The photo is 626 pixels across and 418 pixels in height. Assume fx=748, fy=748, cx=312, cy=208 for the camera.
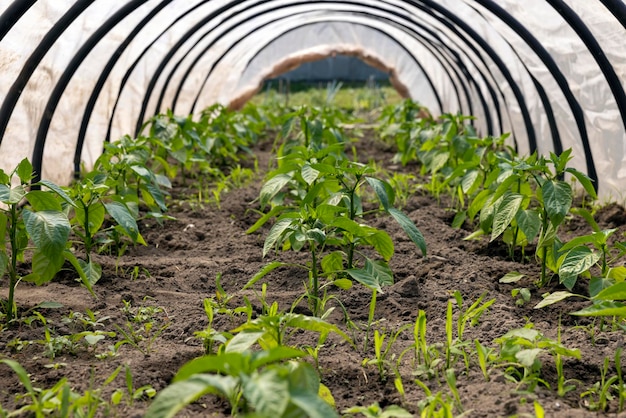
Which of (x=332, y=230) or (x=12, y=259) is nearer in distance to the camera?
(x=12, y=259)

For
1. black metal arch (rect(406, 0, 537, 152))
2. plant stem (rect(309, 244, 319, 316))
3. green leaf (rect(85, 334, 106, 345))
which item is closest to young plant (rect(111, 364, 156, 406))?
green leaf (rect(85, 334, 106, 345))

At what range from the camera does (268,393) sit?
178 cm

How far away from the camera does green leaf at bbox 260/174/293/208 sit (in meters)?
3.97

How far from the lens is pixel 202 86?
9.87 m

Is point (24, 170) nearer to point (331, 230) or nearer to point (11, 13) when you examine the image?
point (11, 13)

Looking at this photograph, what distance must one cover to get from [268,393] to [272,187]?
2.28m

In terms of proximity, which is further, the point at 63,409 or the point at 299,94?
the point at 299,94

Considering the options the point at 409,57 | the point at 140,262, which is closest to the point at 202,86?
the point at 409,57

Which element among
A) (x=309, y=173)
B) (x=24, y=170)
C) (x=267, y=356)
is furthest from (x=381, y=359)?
(x=24, y=170)

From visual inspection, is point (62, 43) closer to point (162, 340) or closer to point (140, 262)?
point (140, 262)

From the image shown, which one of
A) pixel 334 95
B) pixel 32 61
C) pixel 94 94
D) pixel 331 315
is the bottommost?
pixel 331 315

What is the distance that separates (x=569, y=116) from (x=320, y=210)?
3.39 metres

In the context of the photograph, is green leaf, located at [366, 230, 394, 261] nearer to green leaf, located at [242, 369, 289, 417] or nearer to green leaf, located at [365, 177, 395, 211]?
green leaf, located at [365, 177, 395, 211]

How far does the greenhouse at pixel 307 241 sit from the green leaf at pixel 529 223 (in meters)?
0.01
